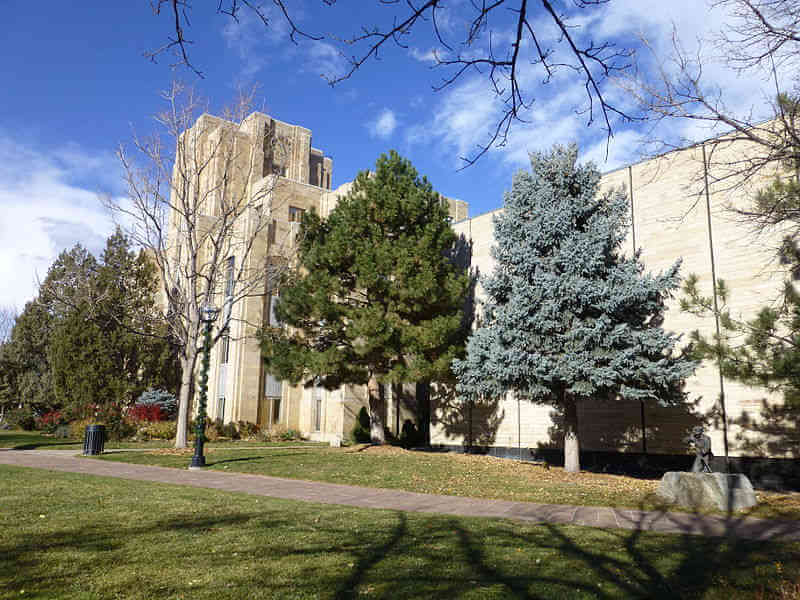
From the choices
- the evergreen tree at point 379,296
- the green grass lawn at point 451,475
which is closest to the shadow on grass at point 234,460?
the green grass lawn at point 451,475

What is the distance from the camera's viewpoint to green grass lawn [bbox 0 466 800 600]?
193 inches

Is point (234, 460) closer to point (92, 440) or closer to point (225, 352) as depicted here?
point (92, 440)

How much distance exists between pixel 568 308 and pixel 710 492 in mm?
6202

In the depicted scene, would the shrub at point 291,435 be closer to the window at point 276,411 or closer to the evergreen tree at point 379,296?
the window at point 276,411

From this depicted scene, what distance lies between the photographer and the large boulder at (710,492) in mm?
9844

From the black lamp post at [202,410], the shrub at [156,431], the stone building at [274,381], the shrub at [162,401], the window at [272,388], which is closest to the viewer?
the black lamp post at [202,410]

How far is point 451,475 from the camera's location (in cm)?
1449

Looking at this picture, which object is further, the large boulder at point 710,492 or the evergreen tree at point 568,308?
the evergreen tree at point 568,308

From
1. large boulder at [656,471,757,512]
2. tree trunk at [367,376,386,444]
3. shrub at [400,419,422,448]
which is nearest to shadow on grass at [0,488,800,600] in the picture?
large boulder at [656,471,757,512]

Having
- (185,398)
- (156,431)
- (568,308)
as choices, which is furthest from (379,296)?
(156,431)

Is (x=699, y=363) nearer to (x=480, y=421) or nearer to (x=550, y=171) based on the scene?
(x=550, y=171)

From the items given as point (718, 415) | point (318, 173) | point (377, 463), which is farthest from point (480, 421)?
point (318, 173)

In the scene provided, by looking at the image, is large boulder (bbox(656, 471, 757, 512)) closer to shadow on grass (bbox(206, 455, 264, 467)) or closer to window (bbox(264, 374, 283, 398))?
shadow on grass (bbox(206, 455, 264, 467))

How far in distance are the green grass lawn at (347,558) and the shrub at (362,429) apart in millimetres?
18041
